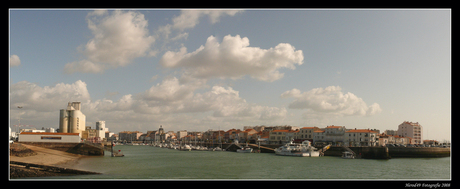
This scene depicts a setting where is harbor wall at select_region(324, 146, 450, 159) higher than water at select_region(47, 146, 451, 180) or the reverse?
the reverse

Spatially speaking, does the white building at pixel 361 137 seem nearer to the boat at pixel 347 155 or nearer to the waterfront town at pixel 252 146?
the waterfront town at pixel 252 146

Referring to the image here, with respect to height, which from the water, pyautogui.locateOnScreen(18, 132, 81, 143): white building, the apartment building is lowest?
the apartment building

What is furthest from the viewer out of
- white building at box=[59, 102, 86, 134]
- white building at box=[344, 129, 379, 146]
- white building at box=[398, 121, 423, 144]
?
white building at box=[398, 121, 423, 144]

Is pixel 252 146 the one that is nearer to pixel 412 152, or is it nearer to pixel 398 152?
pixel 398 152

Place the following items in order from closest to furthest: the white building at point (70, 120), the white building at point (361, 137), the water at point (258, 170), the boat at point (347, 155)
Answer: the water at point (258, 170) → the boat at point (347, 155) → the white building at point (361, 137) → the white building at point (70, 120)

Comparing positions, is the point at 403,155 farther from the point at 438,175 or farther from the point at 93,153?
the point at 93,153

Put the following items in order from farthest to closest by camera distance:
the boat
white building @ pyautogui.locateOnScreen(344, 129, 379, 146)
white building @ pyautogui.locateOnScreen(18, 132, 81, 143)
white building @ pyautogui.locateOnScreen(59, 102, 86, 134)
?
white building @ pyautogui.locateOnScreen(59, 102, 86, 134)
white building @ pyautogui.locateOnScreen(344, 129, 379, 146)
the boat
white building @ pyautogui.locateOnScreen(18, 132, 81, 143)

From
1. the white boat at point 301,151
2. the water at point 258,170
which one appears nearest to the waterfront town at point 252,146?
the white boat at point 301,151

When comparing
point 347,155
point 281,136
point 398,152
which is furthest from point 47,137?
point 398,152

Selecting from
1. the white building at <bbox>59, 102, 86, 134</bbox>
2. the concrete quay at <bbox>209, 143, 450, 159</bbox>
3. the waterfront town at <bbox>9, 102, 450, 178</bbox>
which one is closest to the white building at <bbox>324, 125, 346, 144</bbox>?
the waterfront town at <bbox>9, 102, 450, 178</bbox>

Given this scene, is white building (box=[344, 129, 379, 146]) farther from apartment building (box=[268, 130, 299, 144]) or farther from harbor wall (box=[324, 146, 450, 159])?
apartment building (box=[268, 130, 299, 144])
